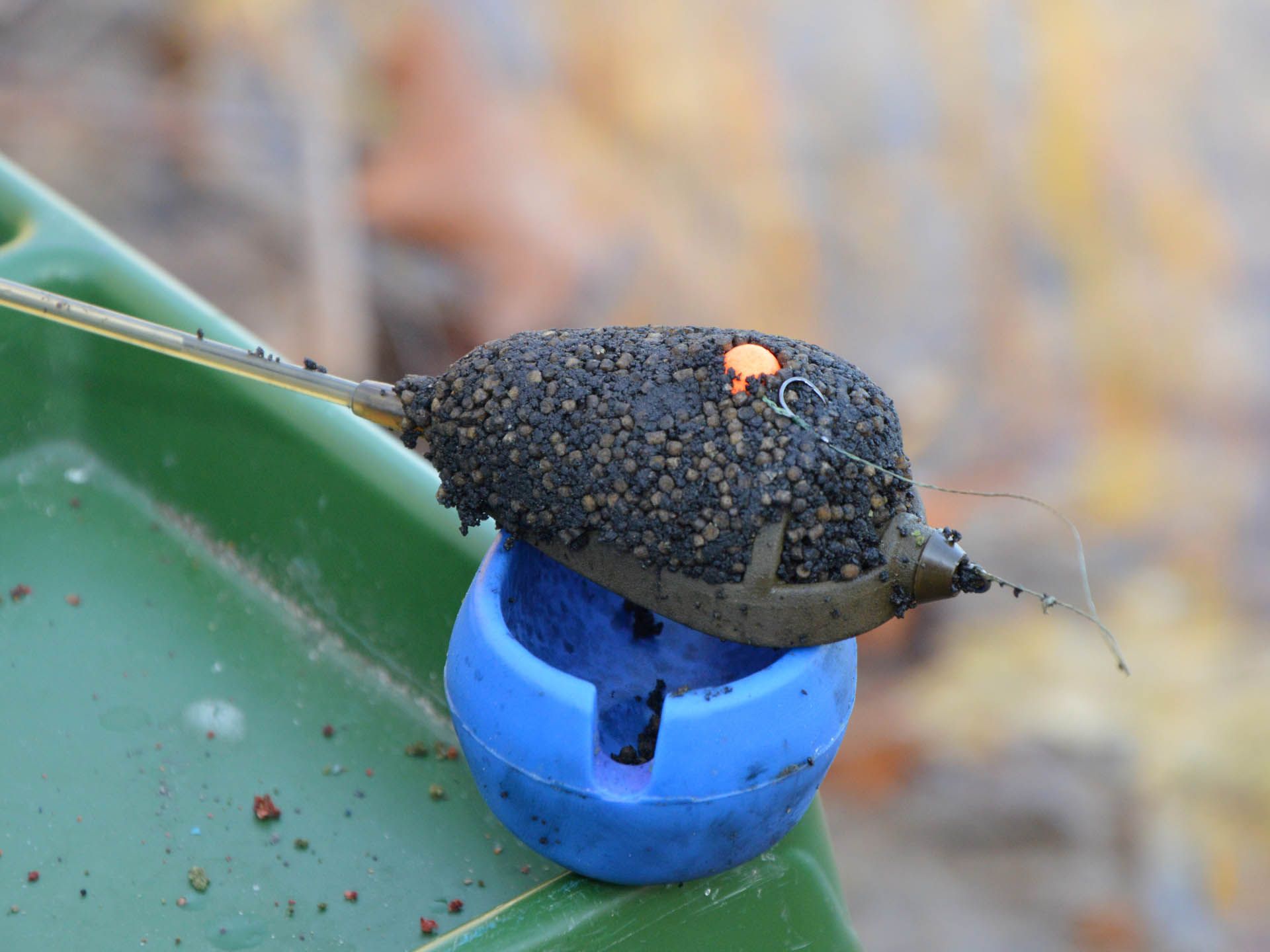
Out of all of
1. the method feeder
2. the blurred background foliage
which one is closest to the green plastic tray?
the method feeder

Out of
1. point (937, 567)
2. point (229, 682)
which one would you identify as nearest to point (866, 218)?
point (229, 682)

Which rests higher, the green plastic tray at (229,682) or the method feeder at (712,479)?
the method feeder at (712,479)

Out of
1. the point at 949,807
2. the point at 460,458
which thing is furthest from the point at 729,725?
the point at 949,807

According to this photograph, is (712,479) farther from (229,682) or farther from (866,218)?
(866,218)

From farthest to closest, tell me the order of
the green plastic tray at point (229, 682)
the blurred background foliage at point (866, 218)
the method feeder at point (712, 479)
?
the blurred background foliage at point (866, 218), the green plastic tray at point (229, 682), the method feeder at point (712, 479)

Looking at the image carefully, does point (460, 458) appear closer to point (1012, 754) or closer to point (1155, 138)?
point (1012, 754)

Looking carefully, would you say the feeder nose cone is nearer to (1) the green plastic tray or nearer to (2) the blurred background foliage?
(1) the green plastic tray

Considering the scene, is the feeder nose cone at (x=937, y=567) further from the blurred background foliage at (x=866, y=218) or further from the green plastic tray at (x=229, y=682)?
the blurred background foliage at (x=866, y=218)

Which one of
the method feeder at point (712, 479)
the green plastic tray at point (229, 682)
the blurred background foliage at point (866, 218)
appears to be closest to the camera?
the method feeder at point (712, 479)

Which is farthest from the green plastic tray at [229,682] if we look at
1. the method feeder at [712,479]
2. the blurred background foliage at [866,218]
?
the blurred background foliage at [866,218]
